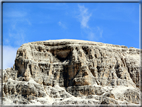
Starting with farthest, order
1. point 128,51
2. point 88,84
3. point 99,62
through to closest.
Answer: point 128,51 → point 99,62 → point 88,84

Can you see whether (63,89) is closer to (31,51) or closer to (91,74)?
(91,74)

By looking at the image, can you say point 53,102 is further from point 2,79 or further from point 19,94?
point 2,79

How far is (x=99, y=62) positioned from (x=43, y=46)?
532 inches

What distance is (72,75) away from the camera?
197 feet

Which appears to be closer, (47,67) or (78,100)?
(78,100)

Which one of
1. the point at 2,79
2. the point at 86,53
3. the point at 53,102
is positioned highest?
the point at 86,53

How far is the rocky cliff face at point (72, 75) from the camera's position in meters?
55.8

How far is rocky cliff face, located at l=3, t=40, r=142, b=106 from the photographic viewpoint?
55.8 metres

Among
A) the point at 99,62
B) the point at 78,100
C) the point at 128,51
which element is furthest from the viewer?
the point at 128,51

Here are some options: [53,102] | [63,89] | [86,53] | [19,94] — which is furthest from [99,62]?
[19,94]

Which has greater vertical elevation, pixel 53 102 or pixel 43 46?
pixel 43 46

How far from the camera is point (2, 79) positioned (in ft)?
190

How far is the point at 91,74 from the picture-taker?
59812mm

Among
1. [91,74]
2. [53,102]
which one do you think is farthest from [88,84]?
[53,102]
